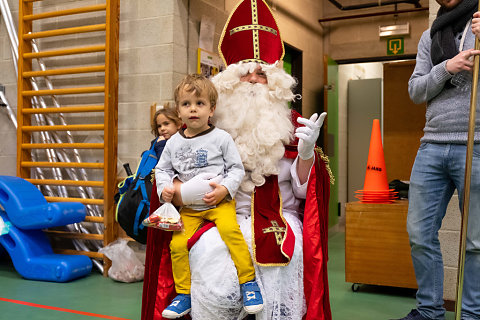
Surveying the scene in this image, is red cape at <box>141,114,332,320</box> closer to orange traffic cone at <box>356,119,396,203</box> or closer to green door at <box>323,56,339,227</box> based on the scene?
orange traffic cone at <box>356,119,396,203</box>

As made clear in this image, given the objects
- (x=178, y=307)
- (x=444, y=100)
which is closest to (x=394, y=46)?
(x=444, y=100)

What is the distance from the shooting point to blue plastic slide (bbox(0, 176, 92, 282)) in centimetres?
347

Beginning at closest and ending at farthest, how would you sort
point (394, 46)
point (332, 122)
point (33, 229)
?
point (33, 229)
point (394, 46)
point (332, 122)

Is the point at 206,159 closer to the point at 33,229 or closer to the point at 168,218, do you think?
the point at 168,218

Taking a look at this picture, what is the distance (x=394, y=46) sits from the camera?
19.1 ft

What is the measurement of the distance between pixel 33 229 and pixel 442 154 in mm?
2874

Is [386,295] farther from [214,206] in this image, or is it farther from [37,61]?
[37,61]

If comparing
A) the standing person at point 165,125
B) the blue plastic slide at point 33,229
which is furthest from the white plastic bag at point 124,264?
the standing person at point 165,125

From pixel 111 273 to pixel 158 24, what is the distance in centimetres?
179

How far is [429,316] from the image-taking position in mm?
2242

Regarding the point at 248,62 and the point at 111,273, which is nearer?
the point at 248,62

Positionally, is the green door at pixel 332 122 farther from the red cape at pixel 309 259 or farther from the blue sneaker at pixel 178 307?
the blue sneaker at pixel 178 307

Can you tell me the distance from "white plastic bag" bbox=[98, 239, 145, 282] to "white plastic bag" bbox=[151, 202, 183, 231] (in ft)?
5.86

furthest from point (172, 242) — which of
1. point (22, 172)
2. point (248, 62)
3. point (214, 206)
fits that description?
point (22, 172)
